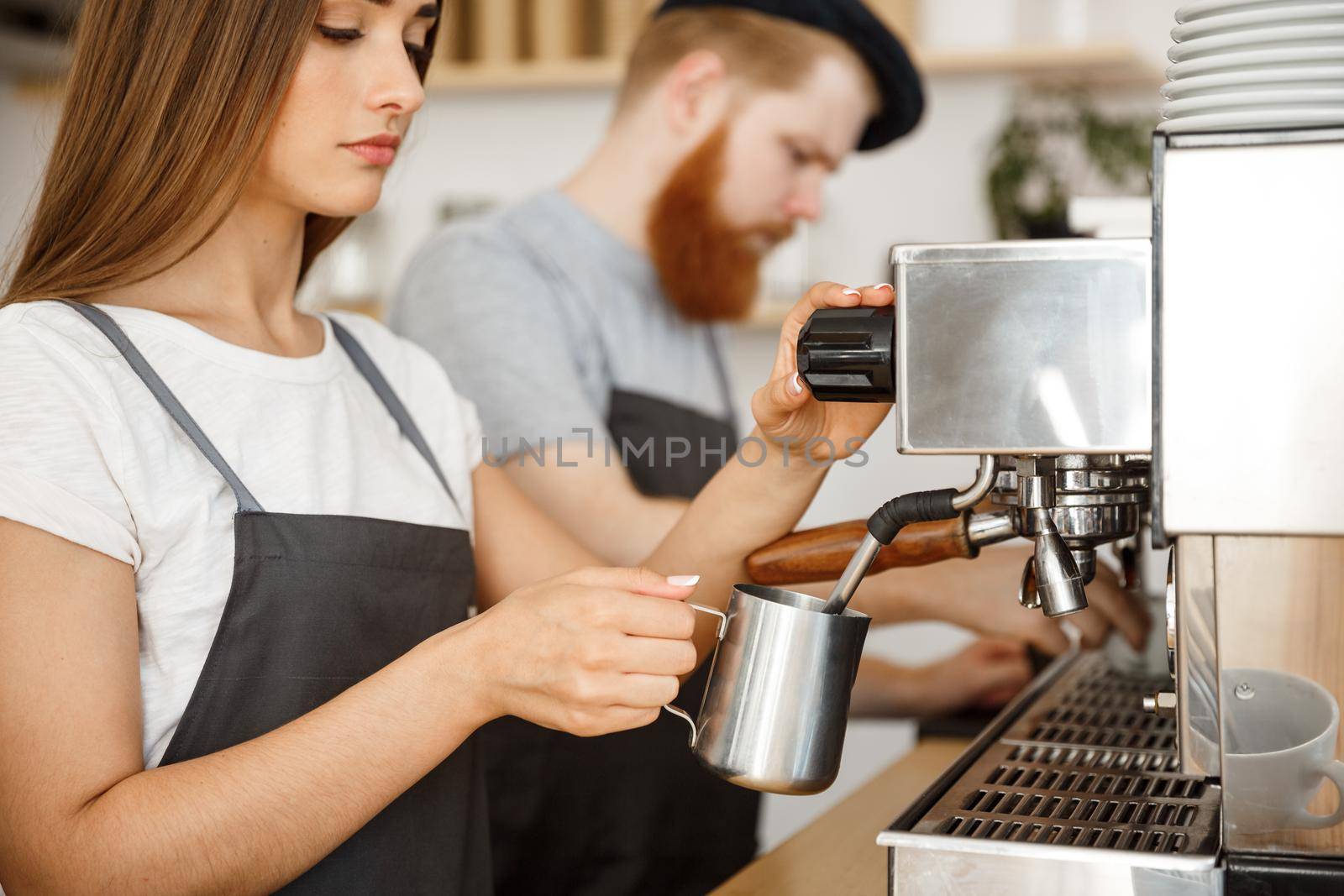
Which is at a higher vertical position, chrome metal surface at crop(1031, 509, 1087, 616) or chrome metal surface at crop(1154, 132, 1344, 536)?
A: chrome metal surface at crop(1154, 132, 1344, 536)

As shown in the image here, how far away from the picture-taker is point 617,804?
1483 millimetres

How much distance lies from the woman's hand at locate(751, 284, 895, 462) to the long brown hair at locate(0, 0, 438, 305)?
1.28 feet

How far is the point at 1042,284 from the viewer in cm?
64

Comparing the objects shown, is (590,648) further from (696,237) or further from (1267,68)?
(696,237)

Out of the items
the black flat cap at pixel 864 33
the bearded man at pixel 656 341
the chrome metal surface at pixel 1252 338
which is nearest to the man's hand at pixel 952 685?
the bearded man at pixel 656 341

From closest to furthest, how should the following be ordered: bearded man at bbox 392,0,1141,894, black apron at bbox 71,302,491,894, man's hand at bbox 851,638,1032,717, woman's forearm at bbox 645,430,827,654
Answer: black apron at bbox 71,302,491,894, woman's forearm at bbox 645,430,827,654, bearded man at bbox 392,0,1141,894, man's hand at bbox 851,638,1032,717

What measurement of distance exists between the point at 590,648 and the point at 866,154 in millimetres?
1895

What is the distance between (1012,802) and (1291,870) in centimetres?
19

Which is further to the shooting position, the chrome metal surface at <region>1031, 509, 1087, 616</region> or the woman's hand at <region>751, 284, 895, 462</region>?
the woman's hand at <region>751, 284, 895, 462</region>

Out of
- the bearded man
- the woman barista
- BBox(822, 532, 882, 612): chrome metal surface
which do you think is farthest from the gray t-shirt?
BBox(822, 532, 882, 612): chrome metal surface

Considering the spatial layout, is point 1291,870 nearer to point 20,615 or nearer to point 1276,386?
point 1276,386

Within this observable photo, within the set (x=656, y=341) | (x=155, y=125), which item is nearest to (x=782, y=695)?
(x=155, y=125)

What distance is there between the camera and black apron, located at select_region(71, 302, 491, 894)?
86 cm

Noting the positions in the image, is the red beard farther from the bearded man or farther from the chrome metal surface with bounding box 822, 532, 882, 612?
the chrome metal surface with bounding box 822, 532, 882, 612
